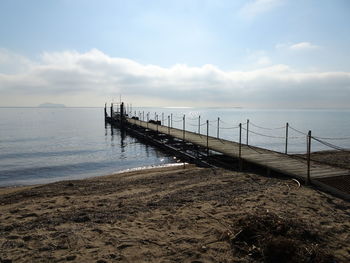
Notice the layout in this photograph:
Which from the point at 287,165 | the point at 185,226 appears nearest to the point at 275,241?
the point at 185,226

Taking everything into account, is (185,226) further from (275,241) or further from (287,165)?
(287,165)

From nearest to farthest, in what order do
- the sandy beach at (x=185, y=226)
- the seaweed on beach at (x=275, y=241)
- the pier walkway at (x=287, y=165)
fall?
the seaweed on beach at (x=275, y=241) < the sandy beach at (x=185, y=226) < the pier walkway at (x=287, y=165)

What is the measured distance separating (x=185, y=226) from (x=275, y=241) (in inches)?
79.1

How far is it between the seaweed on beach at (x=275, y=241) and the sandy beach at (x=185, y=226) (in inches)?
0.6

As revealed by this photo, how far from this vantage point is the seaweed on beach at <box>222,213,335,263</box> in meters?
4.49

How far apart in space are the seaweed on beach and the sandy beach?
0.02 meters

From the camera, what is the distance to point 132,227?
6.01 metres

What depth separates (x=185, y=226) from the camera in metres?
6.00

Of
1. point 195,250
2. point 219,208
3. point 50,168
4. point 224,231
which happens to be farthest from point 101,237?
point 50,168

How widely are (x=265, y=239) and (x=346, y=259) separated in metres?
1.31

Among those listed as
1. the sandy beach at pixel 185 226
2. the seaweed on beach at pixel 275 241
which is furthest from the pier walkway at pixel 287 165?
the seaweed on beach at pixel 275 241

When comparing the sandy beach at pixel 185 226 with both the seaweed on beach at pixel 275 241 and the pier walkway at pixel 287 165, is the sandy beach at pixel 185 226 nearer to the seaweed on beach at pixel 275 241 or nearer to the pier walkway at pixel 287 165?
the seaweed on beach at pixel 275 241

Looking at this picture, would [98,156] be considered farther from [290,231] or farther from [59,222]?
[290,231]

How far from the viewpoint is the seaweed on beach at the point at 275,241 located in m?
4.49
